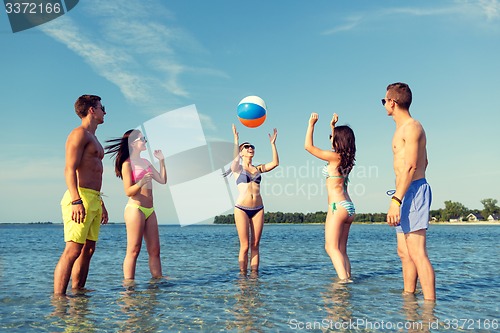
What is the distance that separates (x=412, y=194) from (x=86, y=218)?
4.69 m

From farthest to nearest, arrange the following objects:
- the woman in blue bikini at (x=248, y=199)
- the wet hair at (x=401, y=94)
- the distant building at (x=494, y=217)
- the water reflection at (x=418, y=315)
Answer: the distant building at (x=494, y=217), the woman in blue bikini at (x=248, y=199), the wet hair at (x=401, y=94), the water reflection at (x=418, y=315)

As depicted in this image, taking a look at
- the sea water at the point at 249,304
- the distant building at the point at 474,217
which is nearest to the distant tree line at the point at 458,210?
the distant building at the point at 474,217

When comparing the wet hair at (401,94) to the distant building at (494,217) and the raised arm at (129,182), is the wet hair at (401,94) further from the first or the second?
the distant building at (494,217)

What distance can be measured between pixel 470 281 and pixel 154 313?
6669 millimetres

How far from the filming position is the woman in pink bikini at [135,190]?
7.56 meters

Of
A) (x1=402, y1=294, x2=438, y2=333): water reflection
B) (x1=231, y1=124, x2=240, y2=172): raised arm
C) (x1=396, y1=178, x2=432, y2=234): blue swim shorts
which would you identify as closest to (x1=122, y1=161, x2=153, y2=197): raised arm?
(x1=231, y1=124, x2=240, y2=172): raised arm

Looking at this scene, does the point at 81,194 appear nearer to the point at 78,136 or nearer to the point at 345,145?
the point at 78,136

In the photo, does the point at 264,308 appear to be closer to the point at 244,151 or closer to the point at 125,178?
the point at 125,178

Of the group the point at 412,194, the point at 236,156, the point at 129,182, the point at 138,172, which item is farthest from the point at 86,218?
the point at 412,194

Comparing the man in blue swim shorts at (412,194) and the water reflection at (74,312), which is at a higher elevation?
the man in blue swim shorts at (412,194)

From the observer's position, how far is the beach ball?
9453 millimetres

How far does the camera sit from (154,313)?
18.0 feet

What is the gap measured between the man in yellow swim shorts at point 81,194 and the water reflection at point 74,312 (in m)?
0.26

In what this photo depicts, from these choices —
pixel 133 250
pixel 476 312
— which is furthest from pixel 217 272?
pixel 476 312
